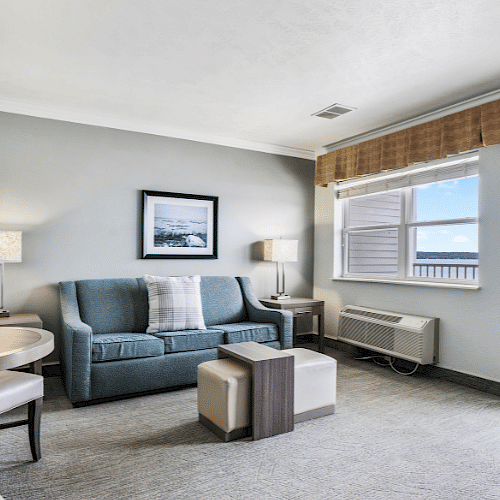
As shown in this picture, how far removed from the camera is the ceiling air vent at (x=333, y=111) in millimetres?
3756

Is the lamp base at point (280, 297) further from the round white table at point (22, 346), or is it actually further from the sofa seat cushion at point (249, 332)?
the round white table at point (22, 346)

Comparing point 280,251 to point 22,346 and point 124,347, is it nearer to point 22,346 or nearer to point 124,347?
point 124,347

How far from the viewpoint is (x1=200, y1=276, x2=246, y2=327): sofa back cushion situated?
13.7ft

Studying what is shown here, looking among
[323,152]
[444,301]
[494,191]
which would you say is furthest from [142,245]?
[494,191]

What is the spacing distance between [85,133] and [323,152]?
2872mm

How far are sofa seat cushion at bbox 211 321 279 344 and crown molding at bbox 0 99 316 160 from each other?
2131 mm

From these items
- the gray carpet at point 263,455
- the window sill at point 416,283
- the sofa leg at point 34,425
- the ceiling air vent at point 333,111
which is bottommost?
the gray carpet at point 263,455

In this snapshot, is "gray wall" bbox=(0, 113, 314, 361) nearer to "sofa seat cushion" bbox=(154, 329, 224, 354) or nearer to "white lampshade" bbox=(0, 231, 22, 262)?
"white lampshade" bbox=(0, 231, 22, 262)

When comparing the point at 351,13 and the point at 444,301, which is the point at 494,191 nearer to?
the point at 444,301

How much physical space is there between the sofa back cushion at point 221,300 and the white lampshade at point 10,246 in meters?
1.72

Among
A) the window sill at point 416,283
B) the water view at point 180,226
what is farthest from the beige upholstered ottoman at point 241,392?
the water view at point 180,226

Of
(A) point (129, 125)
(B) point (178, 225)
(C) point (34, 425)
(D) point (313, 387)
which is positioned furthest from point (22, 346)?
(A) point (129, 125)

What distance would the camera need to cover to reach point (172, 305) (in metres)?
3.65

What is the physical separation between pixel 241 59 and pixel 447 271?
8.93 ft
